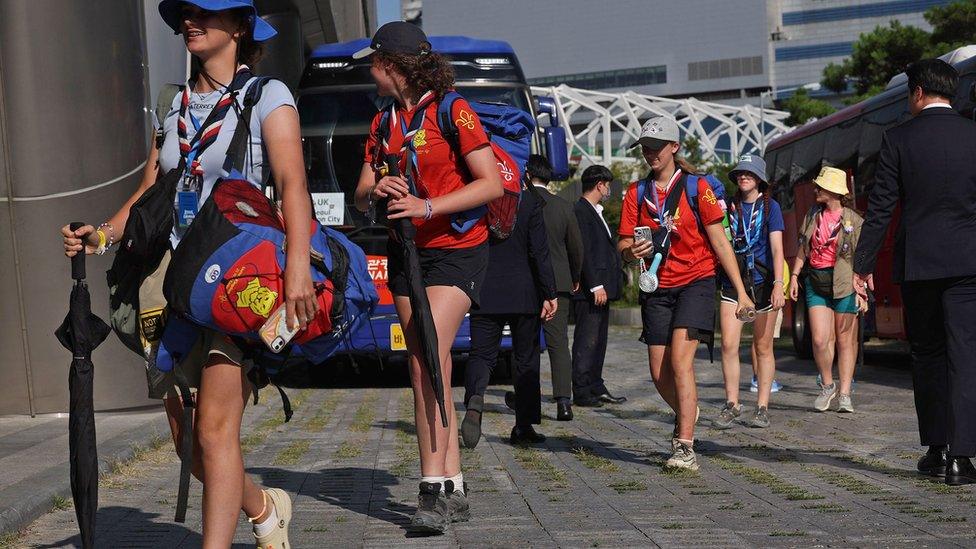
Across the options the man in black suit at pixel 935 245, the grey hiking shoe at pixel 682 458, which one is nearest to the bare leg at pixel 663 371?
the grey hiking shoe at pixel 682 458

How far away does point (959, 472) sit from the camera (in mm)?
6477

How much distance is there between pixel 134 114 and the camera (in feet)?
34.6

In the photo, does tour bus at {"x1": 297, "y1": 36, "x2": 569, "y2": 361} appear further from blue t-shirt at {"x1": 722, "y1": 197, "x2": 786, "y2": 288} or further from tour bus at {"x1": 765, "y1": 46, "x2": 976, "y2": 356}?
tour bus at {"x1": 765, "y1": 46, "x2": 976, "y2": 356}

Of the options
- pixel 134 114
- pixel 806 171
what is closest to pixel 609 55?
pixel 806 171

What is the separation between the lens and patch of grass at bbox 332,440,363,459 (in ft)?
26.8

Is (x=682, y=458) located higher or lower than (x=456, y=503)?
lower

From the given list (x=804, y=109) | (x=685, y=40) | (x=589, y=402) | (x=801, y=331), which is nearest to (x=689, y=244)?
(x=589, y=402)

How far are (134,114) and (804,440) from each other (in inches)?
217

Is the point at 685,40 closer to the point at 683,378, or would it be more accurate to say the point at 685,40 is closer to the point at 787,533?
the point at 683,378

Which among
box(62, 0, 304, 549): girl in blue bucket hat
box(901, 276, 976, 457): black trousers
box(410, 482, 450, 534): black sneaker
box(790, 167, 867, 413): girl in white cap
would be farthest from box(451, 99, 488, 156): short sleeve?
box(790, 167, 867, 413): girl in white cap

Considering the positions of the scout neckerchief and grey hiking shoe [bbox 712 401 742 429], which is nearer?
the scout neckerchief

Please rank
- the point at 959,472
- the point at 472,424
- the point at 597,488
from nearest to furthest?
the point at 959,472
the point at 597,488
the point at 472,424

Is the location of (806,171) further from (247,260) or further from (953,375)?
(247,260)

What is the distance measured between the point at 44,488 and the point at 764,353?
5454 millimetres
